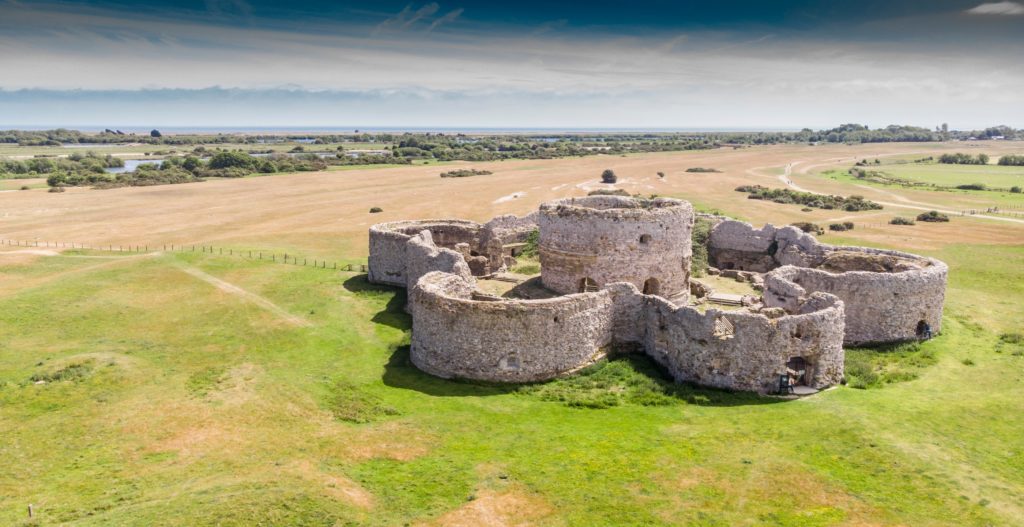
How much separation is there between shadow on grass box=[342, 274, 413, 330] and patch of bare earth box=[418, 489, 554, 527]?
15.1 m

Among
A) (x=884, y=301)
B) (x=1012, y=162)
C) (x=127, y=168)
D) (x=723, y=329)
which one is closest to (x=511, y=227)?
(x=723, y=329)

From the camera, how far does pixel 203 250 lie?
49.7 m

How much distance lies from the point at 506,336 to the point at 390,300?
13440 mm

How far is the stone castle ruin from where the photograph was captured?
77.3 ft

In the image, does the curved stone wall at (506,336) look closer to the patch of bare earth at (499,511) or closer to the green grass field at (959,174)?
the patch of bare earth at (499,511)

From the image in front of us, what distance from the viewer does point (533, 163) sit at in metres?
138

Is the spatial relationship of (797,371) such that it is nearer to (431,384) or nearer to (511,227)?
(431,384)

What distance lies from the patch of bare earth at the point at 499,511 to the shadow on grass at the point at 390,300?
15.1 metres

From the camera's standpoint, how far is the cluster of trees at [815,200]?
7475cm

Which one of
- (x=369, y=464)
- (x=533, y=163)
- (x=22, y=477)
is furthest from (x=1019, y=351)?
(x=533, y=163)

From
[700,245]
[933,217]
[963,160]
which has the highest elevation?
[963,160]

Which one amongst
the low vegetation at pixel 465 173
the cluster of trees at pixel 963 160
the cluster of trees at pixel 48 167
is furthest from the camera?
the cluster of trees at pixel 963 160

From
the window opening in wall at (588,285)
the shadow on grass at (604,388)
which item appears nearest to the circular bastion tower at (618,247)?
the window opening in wall at (588,285)

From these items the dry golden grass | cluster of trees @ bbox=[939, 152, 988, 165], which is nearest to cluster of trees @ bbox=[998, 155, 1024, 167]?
cluster of trees @ bbox=[939, 152, 988, 165]
